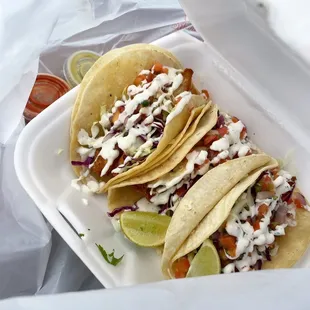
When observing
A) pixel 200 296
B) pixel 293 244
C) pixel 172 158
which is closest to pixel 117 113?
pixel 172 158

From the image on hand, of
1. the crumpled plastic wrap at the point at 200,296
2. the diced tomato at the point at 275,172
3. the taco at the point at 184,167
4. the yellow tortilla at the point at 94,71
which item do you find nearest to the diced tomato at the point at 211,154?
the taco at the point at 184,167

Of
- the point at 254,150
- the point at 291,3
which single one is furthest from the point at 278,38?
the point at 254,150

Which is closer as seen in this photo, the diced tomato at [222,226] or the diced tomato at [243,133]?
the diced tomato at [222,226]

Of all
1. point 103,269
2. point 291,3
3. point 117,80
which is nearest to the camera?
point 291,3

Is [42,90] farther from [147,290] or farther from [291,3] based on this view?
[147,290]

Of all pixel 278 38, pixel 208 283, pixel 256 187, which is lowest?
pixel 256 187

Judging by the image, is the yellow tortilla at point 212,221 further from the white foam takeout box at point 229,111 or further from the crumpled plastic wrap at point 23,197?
the crumpled plastic wrap at point 23,197

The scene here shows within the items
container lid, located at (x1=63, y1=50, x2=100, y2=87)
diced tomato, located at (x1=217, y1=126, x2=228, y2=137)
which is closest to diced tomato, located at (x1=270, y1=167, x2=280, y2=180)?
diced tomato, located at (x1=217, y1=126, x2=228, y2=137)
